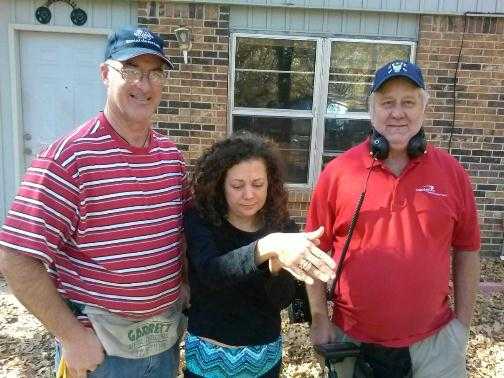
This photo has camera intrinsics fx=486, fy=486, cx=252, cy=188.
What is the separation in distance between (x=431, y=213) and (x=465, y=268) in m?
0.44

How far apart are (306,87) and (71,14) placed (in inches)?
107

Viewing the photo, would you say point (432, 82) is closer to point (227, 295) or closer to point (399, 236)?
point (399, 236)

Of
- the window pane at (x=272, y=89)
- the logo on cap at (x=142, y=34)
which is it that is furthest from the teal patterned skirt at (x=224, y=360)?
the window pane at (x=272, y=89)

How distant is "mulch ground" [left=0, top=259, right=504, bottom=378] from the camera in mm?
3619

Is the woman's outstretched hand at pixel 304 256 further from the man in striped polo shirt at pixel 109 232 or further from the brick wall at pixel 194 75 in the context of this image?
the brick wall at pixel 194 75

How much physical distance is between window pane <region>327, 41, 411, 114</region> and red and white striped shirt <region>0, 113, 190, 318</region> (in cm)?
399

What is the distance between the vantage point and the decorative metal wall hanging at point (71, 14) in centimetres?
525

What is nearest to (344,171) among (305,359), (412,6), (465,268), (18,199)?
(465,268)

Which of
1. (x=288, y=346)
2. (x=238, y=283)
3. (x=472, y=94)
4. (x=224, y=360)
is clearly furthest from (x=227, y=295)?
(x=472, y=94)

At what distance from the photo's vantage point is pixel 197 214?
6.26 ft

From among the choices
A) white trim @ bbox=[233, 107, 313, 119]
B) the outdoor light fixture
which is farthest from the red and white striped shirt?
white trim @ bbox=[233, 107, 313, 119]

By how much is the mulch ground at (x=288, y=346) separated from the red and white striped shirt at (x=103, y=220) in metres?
2.08

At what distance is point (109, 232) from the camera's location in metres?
1.79

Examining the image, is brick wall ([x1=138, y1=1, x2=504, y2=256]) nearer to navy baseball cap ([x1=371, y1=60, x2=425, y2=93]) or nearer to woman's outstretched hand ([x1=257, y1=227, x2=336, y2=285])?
navy baseball cap ([x1=371, y1=60, x2=425, y2=93])
